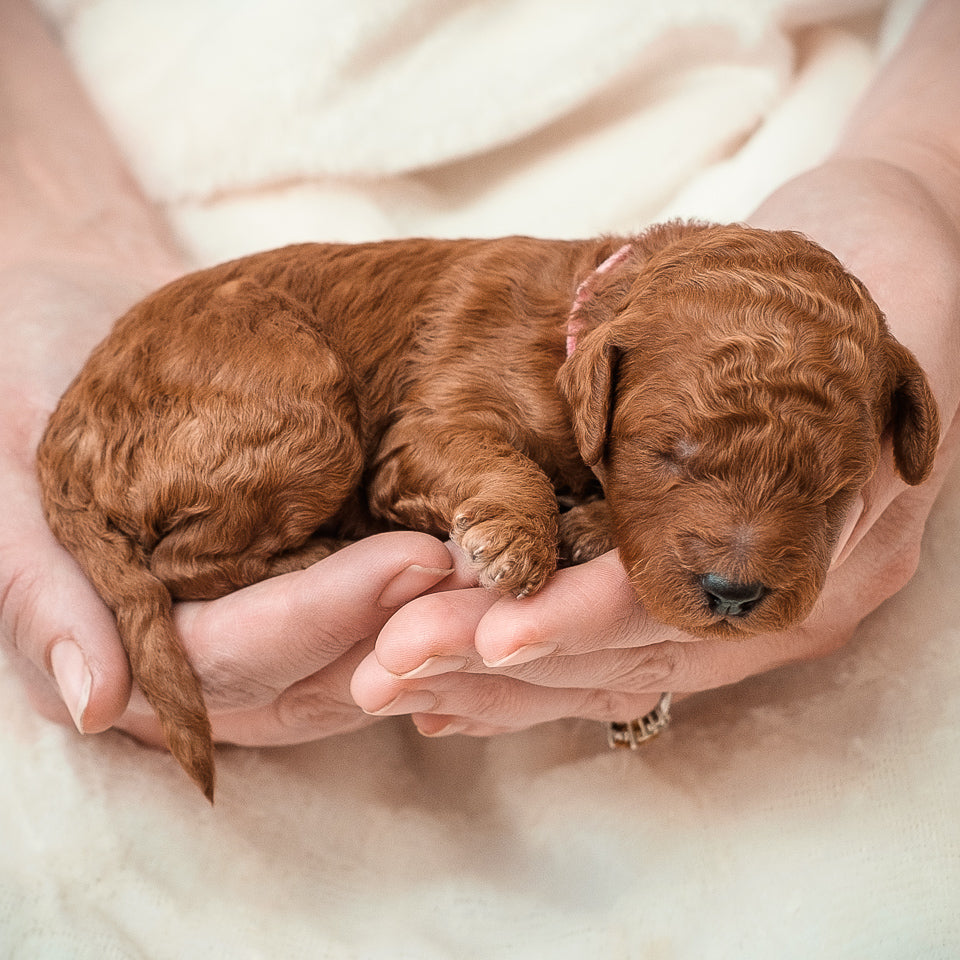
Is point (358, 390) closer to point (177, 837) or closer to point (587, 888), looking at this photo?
point (177, 837)

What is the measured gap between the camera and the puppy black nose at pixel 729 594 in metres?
2.23

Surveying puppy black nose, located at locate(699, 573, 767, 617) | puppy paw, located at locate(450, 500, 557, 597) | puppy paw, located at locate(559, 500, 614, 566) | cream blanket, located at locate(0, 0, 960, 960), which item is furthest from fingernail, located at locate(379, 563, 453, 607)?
cream blanket, located at locate(0, 0, 960, 960)

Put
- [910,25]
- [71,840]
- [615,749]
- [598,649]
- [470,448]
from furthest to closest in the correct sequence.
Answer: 1. [910,25]
2. [615,749]
3. [71,840]
4. [470,448]
5. [598,649]

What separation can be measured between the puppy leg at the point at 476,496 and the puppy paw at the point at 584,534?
153mm

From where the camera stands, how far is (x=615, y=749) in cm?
337

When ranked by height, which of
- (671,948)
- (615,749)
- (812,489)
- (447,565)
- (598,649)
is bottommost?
(671,948)

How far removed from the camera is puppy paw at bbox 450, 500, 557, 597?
8.09 ft

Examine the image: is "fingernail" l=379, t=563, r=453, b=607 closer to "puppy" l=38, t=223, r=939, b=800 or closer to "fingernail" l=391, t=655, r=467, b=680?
"puppy" l=38, t=223, r=939, b=800

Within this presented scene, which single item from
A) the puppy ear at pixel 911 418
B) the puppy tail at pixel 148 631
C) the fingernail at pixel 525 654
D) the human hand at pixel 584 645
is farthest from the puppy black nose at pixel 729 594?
the puppy tail at pixel 148 631

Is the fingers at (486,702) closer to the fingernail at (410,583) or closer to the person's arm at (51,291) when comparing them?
the fingernail at (410,583)

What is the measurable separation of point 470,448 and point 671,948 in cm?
165

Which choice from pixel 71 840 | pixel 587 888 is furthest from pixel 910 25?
pixel 71 840

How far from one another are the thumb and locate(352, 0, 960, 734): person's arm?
678mm

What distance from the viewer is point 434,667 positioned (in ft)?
7.89
